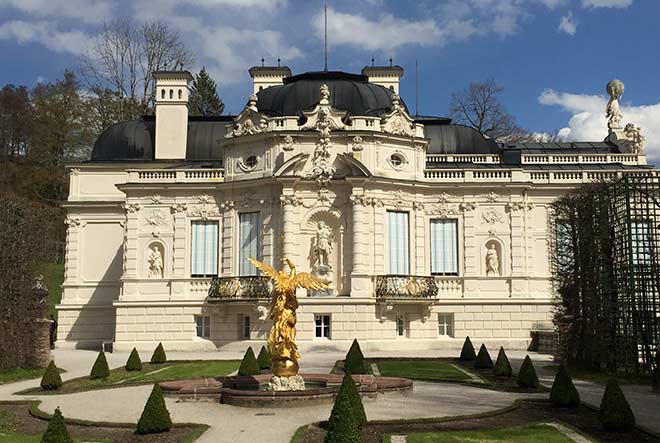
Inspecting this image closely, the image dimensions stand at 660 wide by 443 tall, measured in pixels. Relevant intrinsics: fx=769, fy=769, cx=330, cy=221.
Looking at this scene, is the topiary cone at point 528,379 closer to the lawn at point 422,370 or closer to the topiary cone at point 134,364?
the lawn at point 422,370

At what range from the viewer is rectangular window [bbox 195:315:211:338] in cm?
4212

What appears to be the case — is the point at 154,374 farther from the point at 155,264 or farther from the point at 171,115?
the point at 171,115

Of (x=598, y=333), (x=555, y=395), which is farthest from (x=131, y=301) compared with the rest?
(x=555, y=395)

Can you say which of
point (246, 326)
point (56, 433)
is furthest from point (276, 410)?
point (246, 326)

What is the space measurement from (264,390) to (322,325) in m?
17.4

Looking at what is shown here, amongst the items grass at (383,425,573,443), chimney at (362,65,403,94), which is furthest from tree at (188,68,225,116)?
grass at (383,425,573,443)

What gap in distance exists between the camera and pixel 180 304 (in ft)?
137

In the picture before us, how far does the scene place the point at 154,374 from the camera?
29828 millimetres

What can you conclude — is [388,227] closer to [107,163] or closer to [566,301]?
[566,301]

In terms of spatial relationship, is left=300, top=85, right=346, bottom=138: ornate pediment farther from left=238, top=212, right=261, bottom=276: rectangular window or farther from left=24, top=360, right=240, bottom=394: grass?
left=24, top=360, right=240, bottom=394: grass

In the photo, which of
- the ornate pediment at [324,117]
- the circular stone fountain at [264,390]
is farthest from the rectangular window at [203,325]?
the circular stone fountain at [264,390]

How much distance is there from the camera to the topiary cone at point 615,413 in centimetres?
1688

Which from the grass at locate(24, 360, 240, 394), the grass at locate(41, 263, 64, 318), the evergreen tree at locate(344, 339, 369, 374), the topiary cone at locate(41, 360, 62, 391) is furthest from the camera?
the grass at locate(41, 263, 64, 318)

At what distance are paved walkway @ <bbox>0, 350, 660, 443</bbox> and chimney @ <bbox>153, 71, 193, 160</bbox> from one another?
24.4 meters
